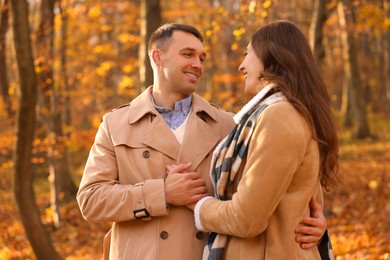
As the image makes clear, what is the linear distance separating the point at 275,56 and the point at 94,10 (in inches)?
480

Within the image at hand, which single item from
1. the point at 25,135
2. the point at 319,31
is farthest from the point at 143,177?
the point at 319,31

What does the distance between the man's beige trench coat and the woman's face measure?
51 centimetres

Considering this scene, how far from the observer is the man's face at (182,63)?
326 cm

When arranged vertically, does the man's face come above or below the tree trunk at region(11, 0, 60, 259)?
above

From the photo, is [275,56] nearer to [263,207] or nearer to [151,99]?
[263,207]

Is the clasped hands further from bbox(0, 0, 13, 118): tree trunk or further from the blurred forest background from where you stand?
bbox(0, 0, 13, 118): tree trunk

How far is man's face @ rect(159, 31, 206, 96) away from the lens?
3.26 meters

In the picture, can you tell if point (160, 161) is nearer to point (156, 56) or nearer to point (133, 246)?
point (133, 246)

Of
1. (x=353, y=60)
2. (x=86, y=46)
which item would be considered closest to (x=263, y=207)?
(x=353, y=60)

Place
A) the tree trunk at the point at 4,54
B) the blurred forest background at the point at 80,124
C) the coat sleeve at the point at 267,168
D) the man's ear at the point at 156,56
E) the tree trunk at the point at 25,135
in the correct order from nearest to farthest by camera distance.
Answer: the coat sleeve at the point at 267,168, the man's ear at the point at 156,56, the tree trunk at the point at 25,135, the blurred forest background at the point at 80,124, the tree trunk at the point at 4,54

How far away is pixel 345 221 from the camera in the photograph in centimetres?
927

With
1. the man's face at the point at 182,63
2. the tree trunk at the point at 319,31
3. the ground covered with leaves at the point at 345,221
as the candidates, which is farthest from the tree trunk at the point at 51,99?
the man's face at the point at 182,63

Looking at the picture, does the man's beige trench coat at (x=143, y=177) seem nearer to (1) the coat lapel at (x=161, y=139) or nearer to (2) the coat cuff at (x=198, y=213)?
(1) the coat lapel at (x=161, y=139)

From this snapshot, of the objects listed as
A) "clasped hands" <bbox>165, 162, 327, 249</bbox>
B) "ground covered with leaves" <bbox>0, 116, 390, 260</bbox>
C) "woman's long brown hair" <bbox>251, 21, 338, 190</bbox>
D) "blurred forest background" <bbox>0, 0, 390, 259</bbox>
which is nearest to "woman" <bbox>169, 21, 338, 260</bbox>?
"woman's long brown hair" <bbox>251, 21, 338, 190</bbox>
